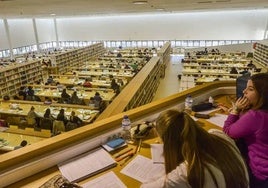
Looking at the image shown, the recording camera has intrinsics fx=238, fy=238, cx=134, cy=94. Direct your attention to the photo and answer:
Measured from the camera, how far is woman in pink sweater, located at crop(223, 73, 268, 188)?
5.04ft

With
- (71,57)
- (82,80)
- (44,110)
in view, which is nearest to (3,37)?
(71,57)

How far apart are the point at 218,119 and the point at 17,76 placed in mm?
10527

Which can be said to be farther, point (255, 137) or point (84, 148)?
point (84, 148)

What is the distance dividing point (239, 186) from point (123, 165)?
2.49 ft

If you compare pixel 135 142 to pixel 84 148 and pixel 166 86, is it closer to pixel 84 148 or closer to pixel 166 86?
pixel 84 148

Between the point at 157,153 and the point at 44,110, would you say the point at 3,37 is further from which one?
the point at 157,153

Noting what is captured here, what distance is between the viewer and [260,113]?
1529 millimetres

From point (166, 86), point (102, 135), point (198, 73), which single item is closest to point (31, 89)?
point (166, 86)

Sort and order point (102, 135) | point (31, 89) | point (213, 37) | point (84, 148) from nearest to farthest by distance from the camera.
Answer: point (84, 148) → point (102, 135) → point (31, 89) → point (213, 37)

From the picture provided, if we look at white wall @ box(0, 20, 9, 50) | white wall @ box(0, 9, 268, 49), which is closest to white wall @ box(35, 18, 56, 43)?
white wall @ box(0, 9, 268, 49)

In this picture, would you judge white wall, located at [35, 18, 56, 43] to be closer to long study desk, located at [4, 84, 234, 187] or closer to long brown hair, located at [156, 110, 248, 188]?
long study desk, located at [4, 84, 234, 187]

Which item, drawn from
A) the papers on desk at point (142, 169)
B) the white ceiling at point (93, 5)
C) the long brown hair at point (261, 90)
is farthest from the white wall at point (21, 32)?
the long brown hair at point (261, 90)

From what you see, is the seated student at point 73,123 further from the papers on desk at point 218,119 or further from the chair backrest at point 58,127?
the papers on desk at point 218,119

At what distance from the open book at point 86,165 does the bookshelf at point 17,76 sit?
9.63m
